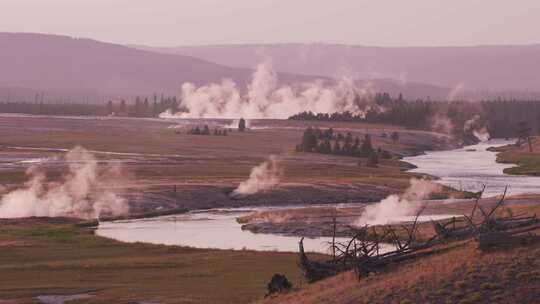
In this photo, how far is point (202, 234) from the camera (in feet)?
243

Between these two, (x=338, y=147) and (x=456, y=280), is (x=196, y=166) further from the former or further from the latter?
(x=456, y=280)

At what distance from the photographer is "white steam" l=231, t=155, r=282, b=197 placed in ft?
338

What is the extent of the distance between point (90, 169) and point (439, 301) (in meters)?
90.4

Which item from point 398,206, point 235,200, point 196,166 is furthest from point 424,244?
point 196,166

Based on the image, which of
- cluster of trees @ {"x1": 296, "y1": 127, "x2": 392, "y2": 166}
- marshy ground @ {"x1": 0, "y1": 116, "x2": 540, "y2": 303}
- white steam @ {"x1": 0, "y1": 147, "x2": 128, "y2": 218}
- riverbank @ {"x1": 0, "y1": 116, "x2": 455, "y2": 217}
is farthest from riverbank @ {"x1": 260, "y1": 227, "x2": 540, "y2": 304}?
cluster of trees @ {"x1": 296, "y1": 127, "x2": 392, "y2": 166}

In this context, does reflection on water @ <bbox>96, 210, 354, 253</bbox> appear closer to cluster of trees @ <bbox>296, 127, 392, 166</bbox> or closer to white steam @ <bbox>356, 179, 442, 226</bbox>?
white steam @ <bbox>356, 179, 442, 226</bbox>

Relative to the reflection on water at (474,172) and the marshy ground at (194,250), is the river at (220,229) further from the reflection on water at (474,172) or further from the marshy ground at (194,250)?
the marshy ground at (194,250)

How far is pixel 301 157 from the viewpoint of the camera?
151 meters

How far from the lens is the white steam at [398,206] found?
78938mm

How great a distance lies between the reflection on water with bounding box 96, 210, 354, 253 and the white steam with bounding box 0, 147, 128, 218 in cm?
593

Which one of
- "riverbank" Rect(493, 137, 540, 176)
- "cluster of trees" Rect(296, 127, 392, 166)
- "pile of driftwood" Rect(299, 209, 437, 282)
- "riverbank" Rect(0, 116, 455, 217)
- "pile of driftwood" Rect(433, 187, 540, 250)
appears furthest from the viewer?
"cluster of trees" Rect(296, 127, 392, 166)

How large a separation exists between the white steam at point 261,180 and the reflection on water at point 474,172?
1779cm

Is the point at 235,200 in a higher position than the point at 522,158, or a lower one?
lower

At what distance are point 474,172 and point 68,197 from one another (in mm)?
56018
